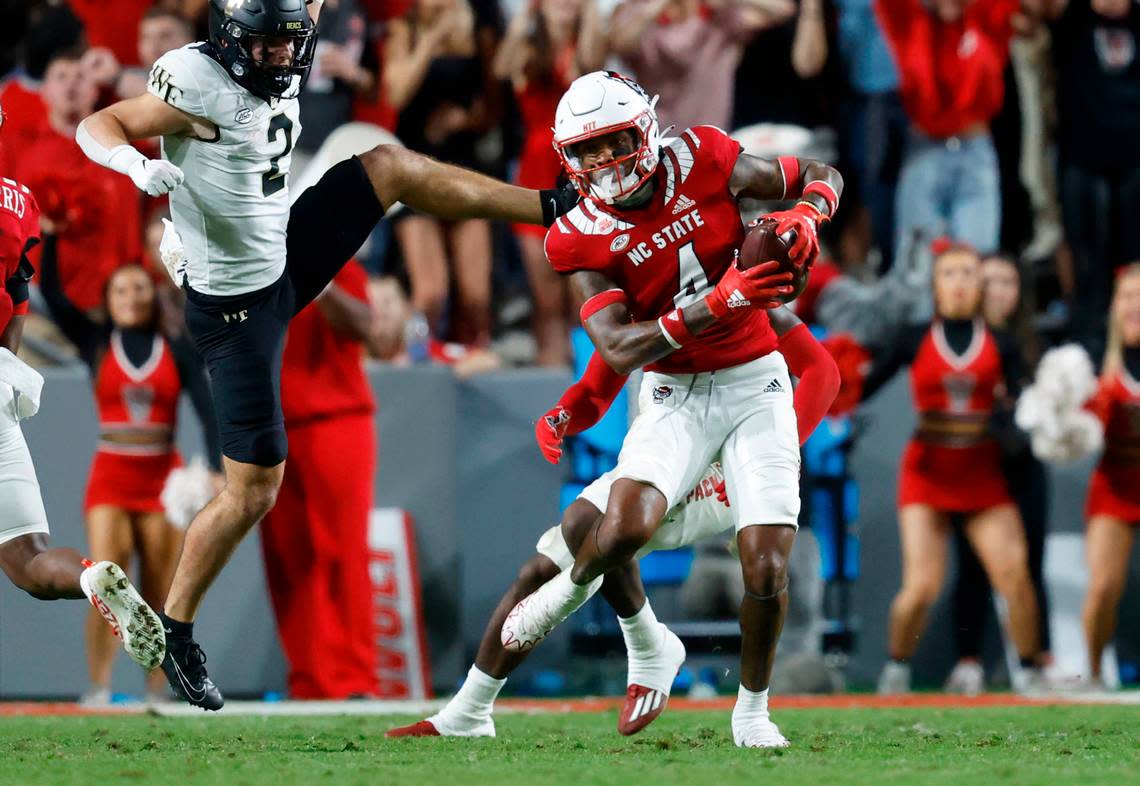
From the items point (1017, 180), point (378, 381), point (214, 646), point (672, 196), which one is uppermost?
point (1017, 180)

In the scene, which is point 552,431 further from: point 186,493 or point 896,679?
point 896,679

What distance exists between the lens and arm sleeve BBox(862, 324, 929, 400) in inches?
346

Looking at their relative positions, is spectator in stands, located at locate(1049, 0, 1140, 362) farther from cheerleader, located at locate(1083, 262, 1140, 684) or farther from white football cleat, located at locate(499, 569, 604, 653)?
white football cleat, located at locate(499, 569, 604, 653)

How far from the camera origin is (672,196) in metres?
5.68

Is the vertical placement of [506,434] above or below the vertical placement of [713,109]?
below

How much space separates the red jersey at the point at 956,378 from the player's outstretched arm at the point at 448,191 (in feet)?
10.8

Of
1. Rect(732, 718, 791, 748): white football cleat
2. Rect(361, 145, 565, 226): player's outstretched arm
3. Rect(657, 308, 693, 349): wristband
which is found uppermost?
Rect(361, 145, 565, 226): player's outstretched arm

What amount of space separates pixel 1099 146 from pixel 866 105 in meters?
1.24

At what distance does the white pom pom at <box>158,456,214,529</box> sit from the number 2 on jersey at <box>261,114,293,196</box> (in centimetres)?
236

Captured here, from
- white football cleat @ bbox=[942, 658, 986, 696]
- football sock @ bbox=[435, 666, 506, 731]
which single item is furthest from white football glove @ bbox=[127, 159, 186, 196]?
white football cleat @ bbox=[942, 658, 986, 696]

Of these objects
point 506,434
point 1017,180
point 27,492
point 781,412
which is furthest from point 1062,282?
point 27,492

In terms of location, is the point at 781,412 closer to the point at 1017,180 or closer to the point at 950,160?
the point at 950,160

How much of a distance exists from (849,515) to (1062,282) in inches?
74.2

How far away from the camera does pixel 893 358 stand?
28.9 feet
